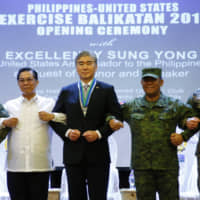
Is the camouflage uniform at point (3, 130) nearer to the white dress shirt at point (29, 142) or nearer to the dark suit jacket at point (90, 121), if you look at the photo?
the white dress shirt at point (29, 142)

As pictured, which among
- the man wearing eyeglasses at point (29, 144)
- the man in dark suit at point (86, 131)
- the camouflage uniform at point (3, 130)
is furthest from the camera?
the camouflage uniform at point (3, 130)

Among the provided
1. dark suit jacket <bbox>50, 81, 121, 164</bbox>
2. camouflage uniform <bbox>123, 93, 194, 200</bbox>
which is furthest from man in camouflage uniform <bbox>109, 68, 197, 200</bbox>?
dark suit jacket <bbox>50, 81, 121, 164</bbox>

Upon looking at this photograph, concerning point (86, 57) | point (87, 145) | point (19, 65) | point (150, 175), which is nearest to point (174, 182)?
point (150, 175)

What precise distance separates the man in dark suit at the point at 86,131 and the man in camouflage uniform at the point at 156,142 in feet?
0.58

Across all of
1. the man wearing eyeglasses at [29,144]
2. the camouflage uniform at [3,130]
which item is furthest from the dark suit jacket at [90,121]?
the camouflage uniform at [3,130]

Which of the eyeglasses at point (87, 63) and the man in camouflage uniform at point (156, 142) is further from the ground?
the eyeglasses at point (87, 63)

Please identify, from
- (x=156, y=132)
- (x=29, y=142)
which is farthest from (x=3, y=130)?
(x=156, y=132)

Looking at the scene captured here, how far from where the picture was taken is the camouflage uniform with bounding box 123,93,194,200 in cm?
316

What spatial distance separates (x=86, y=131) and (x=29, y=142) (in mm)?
491

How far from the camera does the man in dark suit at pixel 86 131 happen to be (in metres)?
3.10

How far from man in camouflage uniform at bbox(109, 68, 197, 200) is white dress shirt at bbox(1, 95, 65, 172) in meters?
0.62

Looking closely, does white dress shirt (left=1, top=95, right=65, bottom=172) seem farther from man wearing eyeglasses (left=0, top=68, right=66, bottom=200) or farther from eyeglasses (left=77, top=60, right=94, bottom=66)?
eyeglasses (left=77, top=60, right=94, bottom=66)

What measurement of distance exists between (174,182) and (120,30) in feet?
9.60

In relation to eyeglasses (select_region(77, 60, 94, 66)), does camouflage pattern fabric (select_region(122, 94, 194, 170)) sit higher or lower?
lower
